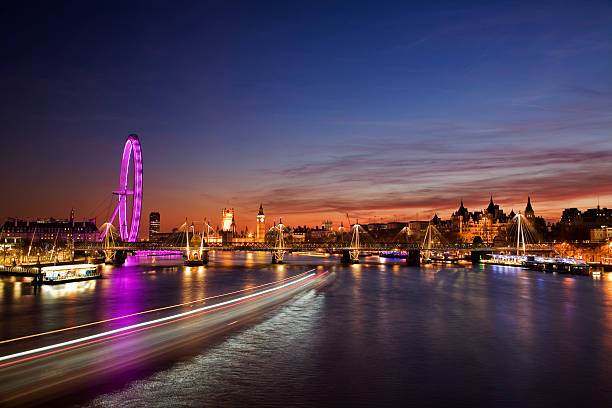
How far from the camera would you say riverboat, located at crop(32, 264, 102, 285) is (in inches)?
3100

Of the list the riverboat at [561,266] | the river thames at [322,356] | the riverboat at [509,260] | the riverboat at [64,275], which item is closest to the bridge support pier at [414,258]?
the riverboat at [509,260]

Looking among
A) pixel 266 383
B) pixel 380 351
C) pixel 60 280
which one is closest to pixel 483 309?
pixel 380 351

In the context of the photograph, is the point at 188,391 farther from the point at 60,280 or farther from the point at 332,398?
the point at 60,280

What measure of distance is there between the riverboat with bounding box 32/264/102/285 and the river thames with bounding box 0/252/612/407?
75.9ft

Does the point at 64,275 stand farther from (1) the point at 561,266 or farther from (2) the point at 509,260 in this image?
(2) the point at 509,260

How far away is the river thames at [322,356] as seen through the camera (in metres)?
21.9

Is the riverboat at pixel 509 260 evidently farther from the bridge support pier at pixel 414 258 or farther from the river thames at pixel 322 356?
the river thames at pixel 322 356

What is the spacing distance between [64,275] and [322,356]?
6918 cm

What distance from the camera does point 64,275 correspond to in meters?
84.4

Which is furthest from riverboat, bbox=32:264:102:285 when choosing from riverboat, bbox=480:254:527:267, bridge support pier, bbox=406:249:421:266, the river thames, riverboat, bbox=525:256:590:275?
riverboat, bbox=480:254:527:267

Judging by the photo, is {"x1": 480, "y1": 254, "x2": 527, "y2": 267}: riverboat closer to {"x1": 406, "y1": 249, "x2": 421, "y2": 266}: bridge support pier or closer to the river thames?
{"x1": 406, "y1": 249, "x2": 421, "y2": 266}: bridge support pier

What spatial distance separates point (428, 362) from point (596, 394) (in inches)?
333

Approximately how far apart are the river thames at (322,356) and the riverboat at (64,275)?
23121 mm

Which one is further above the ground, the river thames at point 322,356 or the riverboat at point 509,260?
the riverboat at point 509,260
